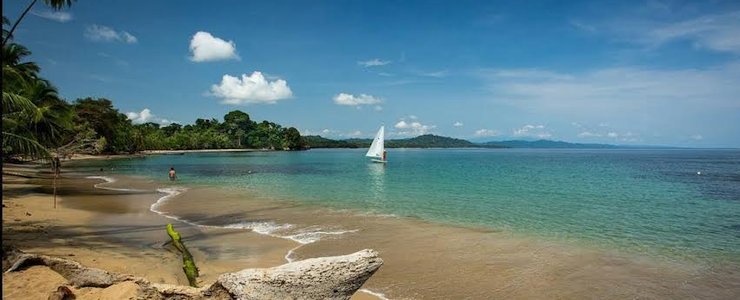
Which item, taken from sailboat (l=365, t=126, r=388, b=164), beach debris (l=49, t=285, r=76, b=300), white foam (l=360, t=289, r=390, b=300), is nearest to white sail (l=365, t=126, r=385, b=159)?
sailboat (l=365, t=126, r=388, b=164)

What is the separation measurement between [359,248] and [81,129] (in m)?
64.5

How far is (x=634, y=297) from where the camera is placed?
1023cm

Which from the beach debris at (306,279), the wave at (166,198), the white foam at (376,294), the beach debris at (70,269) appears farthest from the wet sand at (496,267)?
the beach debris at (70,269)

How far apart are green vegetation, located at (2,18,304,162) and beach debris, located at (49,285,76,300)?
5.17 meters

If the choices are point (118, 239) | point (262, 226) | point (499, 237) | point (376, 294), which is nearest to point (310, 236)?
point (262, 226)

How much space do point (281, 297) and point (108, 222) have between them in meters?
14.5

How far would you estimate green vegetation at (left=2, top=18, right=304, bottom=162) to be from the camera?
20.4 m

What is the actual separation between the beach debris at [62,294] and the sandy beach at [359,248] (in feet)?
0.77

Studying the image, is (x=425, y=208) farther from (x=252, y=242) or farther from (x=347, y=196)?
(x=252, y=242)

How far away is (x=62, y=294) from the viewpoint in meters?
6.91

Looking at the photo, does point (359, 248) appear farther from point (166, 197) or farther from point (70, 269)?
point (166, 197)

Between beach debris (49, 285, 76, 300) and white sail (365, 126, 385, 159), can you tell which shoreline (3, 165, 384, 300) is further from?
white sail (365, 126, 385, 159)

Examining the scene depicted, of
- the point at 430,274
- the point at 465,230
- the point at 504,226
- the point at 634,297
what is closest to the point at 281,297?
the point at 430,274

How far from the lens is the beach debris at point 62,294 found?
269 inches
